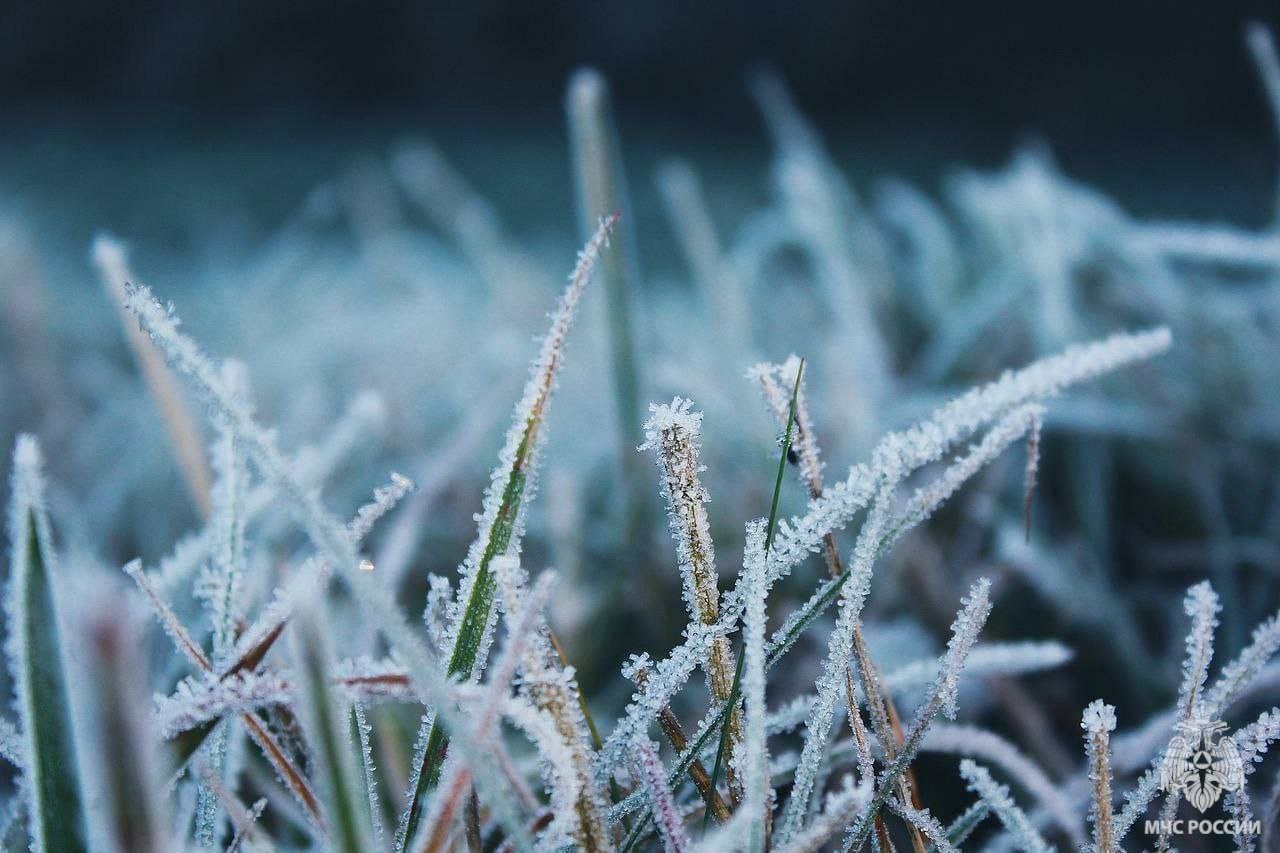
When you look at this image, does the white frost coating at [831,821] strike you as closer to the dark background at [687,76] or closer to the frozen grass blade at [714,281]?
the frozen grass blade at [714,281]

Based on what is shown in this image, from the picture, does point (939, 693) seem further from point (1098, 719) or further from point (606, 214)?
point (606, 214)

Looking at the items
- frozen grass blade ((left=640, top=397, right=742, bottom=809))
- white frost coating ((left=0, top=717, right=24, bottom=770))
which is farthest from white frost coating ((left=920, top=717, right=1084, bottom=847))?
white frost coating ((left=0, top=717, right=24, bottom=770))

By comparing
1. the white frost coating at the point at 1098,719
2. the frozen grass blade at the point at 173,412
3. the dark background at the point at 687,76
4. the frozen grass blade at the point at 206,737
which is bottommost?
the white frost coating at the point at 1098,719

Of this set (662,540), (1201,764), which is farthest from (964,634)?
(662,540)

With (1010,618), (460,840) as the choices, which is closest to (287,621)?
(460,840)

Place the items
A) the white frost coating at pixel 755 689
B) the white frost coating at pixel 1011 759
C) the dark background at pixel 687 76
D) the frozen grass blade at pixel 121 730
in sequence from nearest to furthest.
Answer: the frozen grass blade at pixel 121 730 → the white frost coating at pixel 755 689 → the white frost coating at pixel 1011 759 → the dark background at pixel 687 76

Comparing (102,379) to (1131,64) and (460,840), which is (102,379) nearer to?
(460,840)

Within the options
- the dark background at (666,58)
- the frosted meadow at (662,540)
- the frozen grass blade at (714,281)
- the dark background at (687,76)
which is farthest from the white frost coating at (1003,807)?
the dark background at (666,58)
